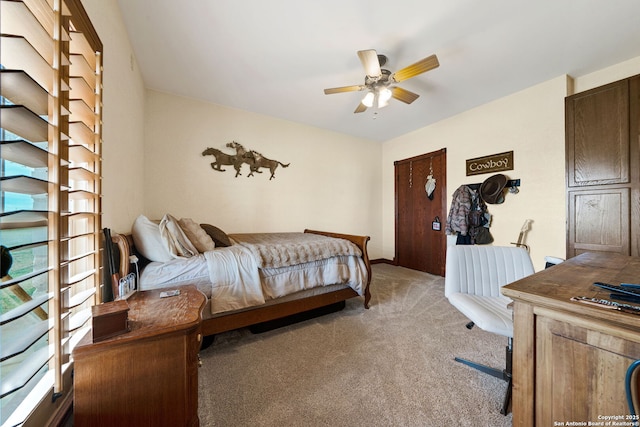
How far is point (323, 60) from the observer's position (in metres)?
2.23

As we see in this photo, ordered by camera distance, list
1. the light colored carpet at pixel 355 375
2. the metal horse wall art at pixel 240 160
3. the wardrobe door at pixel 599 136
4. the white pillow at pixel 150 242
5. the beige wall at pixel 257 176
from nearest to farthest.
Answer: the light colored carpet at pixel 355 375
the white pillow at pixel 150 242
the wardrobe door at pixel 599 136
the beige wall at pixel 257 176
the metal horse wall art at pixel 240 160

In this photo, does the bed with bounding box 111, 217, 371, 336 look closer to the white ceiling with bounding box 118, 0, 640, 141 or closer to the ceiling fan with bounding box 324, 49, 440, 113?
the ceiling fan with bounding box 324, 49, 440, 113

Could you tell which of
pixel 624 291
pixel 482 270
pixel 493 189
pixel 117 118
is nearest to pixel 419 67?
pixel 482 270

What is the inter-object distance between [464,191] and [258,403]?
350 centimetres

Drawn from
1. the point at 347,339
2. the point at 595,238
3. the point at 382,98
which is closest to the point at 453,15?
the point at 382,98

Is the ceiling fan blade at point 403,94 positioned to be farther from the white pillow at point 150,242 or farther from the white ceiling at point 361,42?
the white pillow at point 150,242

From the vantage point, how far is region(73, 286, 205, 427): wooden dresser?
72cm

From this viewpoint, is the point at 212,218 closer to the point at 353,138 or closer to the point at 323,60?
the point at 323,60

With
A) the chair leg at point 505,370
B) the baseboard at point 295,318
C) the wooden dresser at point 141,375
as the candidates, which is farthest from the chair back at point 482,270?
the wooden dresser at point 141,375

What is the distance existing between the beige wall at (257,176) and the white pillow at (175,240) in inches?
52.2

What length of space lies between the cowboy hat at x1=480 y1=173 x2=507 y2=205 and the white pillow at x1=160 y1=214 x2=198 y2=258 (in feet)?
12.0

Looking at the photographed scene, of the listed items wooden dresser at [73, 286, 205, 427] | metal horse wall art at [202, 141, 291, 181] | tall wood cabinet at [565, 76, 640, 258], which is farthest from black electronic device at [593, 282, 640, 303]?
metal horse wall art at [202, 141, 291, 181]

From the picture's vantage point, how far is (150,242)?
5.73 feet

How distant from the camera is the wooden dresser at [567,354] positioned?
66 centimetres
